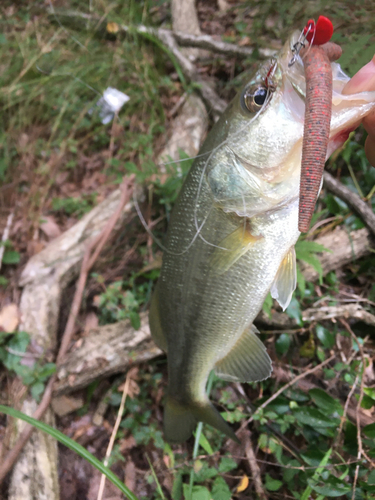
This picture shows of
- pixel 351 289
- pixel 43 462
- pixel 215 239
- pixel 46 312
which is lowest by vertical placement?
pixel 43 462

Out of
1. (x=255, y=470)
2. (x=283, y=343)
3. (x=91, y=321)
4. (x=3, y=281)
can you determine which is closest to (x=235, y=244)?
(x=283, y=343)

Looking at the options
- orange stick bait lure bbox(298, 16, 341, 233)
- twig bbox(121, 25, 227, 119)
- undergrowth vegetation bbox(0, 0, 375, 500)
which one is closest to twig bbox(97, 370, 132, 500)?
undergrowth vegetation bbox(0, 0, 375, 500)

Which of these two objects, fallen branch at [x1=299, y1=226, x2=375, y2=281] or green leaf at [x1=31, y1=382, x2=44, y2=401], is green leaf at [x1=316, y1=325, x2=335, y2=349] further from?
green leaf at [x1=31, y1=382, x2=44, y2=401]

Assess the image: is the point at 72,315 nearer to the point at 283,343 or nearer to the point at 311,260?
the point at 283,343

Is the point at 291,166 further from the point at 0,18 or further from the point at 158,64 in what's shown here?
the point at 0,18

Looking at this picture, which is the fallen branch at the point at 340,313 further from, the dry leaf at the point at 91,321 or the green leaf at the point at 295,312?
the dry leaf at the point at 91,321

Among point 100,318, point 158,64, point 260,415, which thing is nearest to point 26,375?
point 100,318
